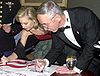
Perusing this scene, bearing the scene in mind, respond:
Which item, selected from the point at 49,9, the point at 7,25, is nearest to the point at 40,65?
the point at 49,9

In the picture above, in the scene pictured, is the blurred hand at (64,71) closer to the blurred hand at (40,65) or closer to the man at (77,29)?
the man at (77,29)

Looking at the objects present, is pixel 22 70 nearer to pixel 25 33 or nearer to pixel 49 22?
pixel 49 22

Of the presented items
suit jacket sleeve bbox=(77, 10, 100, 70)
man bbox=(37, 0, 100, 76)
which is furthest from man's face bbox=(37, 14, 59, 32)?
suit jacket sleeve bbox=(77, 10, 100, 70)

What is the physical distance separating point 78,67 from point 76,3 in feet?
8.81

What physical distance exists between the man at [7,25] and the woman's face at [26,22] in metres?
0.39

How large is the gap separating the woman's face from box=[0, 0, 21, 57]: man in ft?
1.28

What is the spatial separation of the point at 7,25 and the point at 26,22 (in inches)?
22.8

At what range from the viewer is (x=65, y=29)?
95.6 inches

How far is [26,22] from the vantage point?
9.20ft

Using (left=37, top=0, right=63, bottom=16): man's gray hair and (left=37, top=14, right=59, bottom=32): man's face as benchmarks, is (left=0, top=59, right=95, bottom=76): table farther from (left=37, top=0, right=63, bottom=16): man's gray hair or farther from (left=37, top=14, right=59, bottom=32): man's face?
(left=37, top=0, right=63, bottom=16): man's gray hair

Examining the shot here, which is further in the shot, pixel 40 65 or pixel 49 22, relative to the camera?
pixel 40 65

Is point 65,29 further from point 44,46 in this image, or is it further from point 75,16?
point 44,46

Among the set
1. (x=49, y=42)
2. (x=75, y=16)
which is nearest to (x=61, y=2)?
(x=49, y=42)

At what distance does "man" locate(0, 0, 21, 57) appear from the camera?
10.7ft
